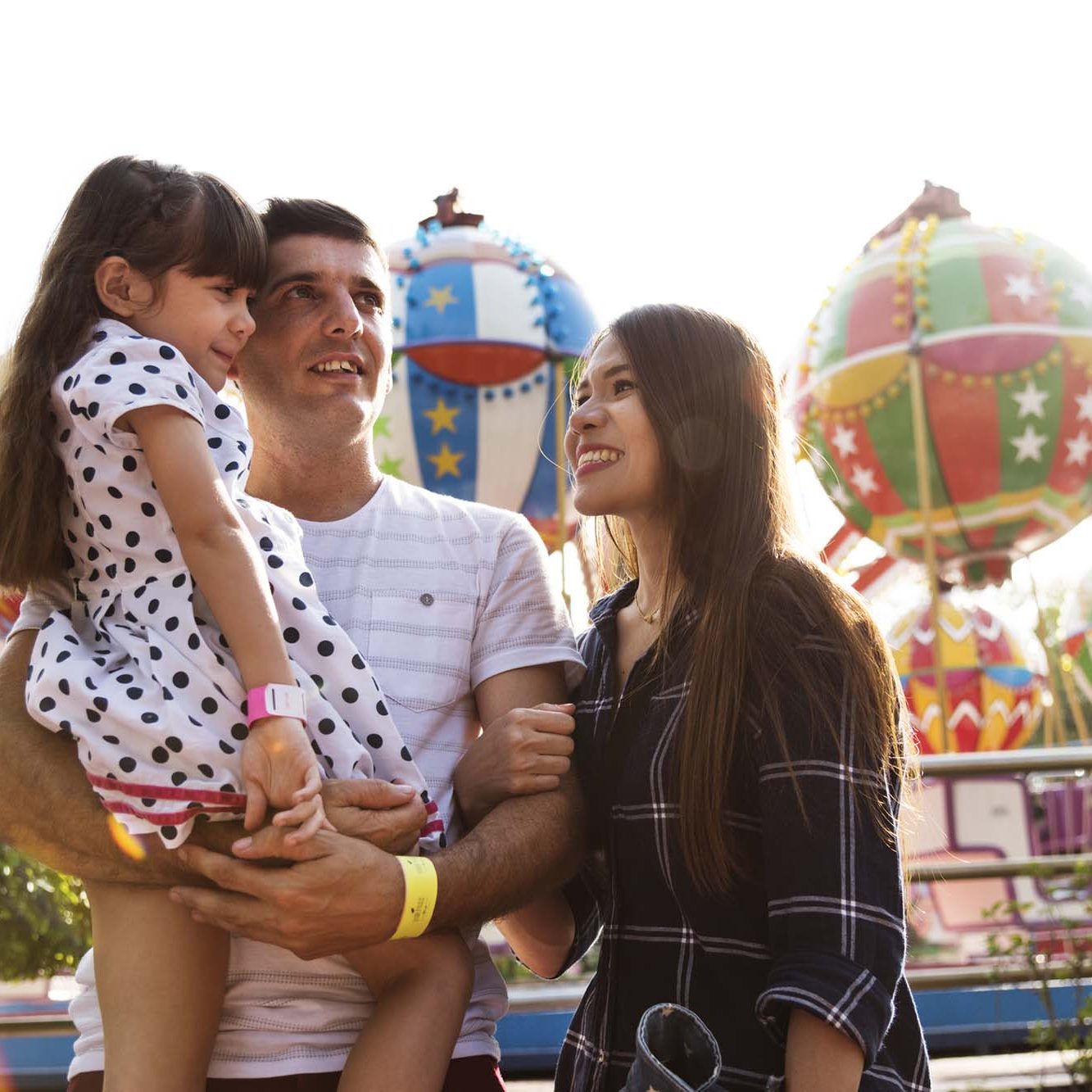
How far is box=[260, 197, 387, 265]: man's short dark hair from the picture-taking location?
274 centimetres

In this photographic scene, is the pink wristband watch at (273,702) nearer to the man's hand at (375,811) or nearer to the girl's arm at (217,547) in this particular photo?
the girl's arm at (217,547)

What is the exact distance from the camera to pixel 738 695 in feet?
6.81

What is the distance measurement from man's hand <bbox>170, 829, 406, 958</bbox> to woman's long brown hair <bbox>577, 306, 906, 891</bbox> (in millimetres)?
502

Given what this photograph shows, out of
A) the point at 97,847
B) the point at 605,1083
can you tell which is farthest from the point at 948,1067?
the point at 97,847

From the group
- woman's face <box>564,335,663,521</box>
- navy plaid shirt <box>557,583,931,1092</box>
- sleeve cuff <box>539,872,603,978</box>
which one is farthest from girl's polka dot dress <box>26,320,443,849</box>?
woman's face <box>564,335,663,521</box>

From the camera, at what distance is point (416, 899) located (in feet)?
6.71

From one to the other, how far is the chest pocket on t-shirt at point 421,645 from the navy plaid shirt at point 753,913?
31 cm

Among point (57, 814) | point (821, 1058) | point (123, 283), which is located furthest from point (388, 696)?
point (821, 1058)

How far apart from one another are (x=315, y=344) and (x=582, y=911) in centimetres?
129

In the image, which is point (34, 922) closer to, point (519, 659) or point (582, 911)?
point (582, 911)

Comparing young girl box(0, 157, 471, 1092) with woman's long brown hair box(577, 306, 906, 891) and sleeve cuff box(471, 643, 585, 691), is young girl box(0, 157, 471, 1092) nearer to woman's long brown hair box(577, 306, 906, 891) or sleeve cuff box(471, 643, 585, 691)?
sleeve cuff box(471, 643, 585, 691)

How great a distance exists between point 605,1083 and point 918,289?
10785 millimetres

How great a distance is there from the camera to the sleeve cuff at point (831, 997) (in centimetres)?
183

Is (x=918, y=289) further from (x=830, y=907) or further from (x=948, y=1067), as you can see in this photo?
(x=830, y=907)
